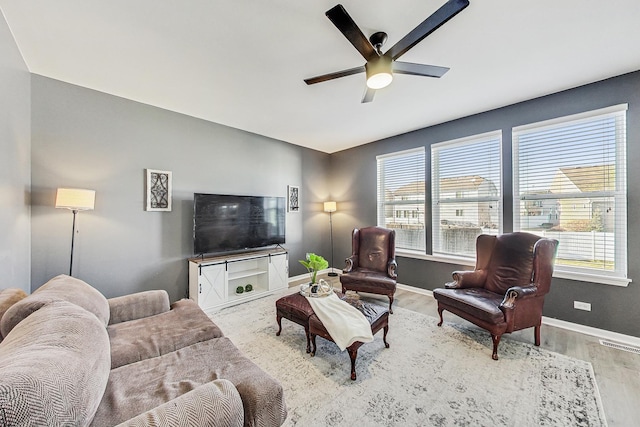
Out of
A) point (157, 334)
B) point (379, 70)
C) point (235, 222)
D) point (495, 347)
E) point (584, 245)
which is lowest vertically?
point (495, 347)

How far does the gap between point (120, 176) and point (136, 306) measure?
70.5 inches

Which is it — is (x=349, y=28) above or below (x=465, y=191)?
above

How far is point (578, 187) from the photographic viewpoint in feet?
9.41

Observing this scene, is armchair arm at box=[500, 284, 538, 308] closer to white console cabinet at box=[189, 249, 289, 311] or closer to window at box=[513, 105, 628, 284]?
window at box=[513, 105, 628, 284]

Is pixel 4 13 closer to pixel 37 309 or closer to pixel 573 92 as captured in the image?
pixel 37 309

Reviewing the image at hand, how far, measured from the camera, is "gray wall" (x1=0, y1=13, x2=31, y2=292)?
186 centimetres

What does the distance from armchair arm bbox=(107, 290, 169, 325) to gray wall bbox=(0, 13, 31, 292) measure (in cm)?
75

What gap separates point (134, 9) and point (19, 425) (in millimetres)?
2370

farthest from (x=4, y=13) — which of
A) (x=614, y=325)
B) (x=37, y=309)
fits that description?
(x=614, y=325)

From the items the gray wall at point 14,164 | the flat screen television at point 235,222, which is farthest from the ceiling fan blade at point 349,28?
the flat screen television at point 235,222

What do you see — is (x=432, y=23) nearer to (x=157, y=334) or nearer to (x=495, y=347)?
(x=495, y=347)

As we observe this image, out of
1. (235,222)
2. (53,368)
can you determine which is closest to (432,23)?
(53,368)

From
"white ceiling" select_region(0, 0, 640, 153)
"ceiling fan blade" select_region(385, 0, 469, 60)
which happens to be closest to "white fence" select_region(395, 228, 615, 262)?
"white ceiling" select_region(0, 0, 640, 153)

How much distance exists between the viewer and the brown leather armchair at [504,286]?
2.34 meters
